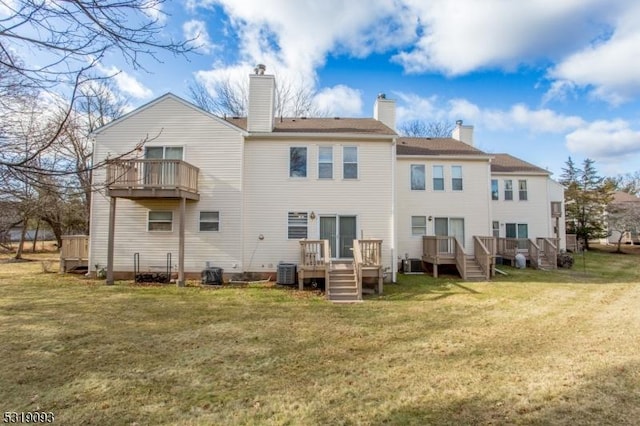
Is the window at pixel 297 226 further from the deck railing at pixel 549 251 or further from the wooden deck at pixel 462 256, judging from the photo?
the deck railing at pixel 549 251

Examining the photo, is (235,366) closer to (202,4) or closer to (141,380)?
(141,380)

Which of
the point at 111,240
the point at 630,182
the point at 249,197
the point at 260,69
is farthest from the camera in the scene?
the point at 630,182

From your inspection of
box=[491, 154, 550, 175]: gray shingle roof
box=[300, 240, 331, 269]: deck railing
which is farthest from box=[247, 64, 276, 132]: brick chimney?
box=[491, 154, 550, 175]: gray shingle roof

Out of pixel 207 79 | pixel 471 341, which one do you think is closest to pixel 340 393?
pixel 471 341

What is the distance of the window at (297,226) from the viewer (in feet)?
43.3

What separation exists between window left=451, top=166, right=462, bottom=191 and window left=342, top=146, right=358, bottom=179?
5393mm

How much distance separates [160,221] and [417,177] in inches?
451

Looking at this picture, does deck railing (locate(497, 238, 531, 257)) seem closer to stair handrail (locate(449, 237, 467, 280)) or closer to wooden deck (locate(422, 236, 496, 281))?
wooden deck (locate(422, 236, 496, 281))

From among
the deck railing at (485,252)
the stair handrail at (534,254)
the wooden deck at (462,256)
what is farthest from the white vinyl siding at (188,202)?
the stair handrail at (534,254)

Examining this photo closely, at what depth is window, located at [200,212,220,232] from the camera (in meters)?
13.0

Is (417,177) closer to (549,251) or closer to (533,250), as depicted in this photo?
(533,250)

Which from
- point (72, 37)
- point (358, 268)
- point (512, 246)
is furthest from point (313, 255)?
point (512, 246)

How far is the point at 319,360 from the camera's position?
512 cm

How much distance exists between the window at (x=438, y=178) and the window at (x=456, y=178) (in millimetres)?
477
